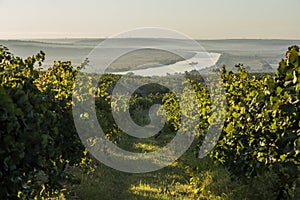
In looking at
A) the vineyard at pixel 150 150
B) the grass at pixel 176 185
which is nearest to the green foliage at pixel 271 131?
the vineyard at pixel 150 150

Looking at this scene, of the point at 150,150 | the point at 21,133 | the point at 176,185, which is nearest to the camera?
the point at 21,133

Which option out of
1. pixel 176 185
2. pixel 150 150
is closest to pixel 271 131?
pixel 176 185

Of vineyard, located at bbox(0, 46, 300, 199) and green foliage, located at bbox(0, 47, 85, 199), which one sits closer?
green foliage, located at bbox(0, 47, 85, 199)

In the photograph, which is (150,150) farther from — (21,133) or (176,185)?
(21,133)

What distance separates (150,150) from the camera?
12352mm

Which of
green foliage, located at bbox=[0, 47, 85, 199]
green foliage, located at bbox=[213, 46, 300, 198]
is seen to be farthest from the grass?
green foliage, located at bbox=[0, 47, 85, 199]

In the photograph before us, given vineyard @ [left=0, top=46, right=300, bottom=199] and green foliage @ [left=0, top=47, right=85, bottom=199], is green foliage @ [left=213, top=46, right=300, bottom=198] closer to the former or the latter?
vineyard @ [left=0, top=46, right=300, bottom=199]

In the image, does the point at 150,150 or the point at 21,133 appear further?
the point at 150,150

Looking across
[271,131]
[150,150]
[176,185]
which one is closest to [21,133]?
[271,131]

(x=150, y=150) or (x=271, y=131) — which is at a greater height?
(x=271, y=131)

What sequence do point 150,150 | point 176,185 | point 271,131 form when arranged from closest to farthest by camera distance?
point 271,131 < point 176,185 < point 150,150

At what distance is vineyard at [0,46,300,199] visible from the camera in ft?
12.1

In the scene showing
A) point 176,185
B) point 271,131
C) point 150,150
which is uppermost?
point 271,131

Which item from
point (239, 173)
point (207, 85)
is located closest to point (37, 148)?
point (239, 173)
